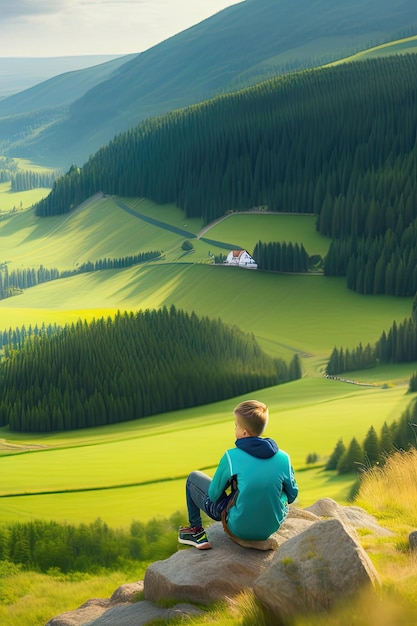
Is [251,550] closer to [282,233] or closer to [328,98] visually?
[282,233]

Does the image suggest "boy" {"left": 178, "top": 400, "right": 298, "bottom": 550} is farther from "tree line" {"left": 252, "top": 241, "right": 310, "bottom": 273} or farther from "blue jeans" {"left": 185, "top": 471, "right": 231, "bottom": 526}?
"tree line" {"left": 252, "top": 241, "right": 310, "bottom": 273}

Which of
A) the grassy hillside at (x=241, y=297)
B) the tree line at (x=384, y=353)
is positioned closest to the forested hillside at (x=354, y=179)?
the grassy hillside at (x=241, y=297)

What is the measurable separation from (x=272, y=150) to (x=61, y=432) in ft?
398

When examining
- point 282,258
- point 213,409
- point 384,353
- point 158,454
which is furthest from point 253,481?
point 282,258

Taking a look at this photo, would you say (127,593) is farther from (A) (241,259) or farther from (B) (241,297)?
(A) (241,259)

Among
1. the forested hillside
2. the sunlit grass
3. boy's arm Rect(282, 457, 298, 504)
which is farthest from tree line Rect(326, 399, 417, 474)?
the forested hillside

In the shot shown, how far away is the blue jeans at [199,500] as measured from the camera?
789 inches

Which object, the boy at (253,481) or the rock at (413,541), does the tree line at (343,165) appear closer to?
the rock at (413,541)

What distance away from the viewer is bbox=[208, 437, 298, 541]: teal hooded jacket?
61.5 feet

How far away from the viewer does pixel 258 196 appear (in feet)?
613

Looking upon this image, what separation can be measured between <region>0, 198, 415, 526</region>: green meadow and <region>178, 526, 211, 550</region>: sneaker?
1757 centimetres

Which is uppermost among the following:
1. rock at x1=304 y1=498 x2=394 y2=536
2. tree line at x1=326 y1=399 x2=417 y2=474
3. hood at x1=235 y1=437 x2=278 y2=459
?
hood at x1=235 y1=437 x2=278 y2=459

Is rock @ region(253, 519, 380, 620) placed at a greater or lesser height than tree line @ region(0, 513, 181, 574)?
greater

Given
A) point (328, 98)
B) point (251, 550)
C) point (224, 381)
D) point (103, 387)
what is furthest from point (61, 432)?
point (328, 98)
